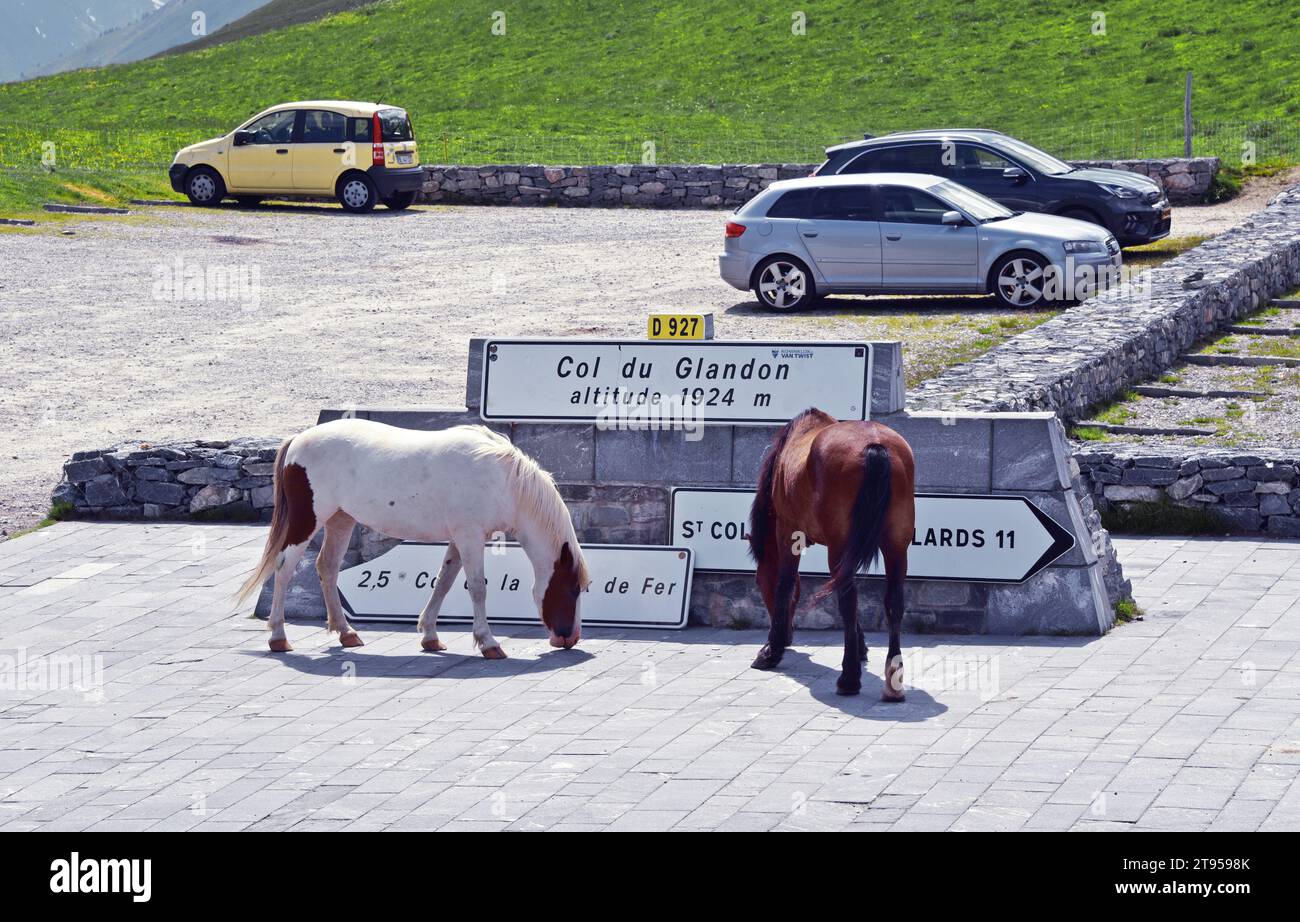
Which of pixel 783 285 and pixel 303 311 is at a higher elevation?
pixel 783 285

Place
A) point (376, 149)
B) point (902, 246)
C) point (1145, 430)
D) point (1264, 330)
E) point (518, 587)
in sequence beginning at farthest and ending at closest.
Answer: point (376, 149)
point (902, 246)
point (1264, 330)
point (1145, 430)
point (518, 587)

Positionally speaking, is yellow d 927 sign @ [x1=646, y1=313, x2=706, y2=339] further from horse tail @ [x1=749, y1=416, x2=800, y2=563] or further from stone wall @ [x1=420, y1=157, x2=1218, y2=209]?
stone wall @ [x1=420, y1=157, x2=1218, y2=209]

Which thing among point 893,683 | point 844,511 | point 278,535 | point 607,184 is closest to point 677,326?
point 844,511

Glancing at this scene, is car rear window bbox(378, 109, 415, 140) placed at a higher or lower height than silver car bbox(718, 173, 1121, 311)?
higher

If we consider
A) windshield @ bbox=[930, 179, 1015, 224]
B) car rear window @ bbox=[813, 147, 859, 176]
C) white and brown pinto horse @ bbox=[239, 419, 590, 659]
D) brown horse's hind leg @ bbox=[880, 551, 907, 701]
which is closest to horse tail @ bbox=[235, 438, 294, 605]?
white and brown pinto horse @ bbox=[239, 419, 590, 659]

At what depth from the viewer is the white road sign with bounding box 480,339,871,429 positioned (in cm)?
1126

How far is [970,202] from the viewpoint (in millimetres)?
23375

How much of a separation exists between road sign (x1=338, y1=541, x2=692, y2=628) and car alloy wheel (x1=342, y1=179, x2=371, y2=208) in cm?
2367

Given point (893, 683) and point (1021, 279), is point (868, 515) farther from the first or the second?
point (1021, 279)

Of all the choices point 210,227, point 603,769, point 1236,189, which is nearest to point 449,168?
point 210,227

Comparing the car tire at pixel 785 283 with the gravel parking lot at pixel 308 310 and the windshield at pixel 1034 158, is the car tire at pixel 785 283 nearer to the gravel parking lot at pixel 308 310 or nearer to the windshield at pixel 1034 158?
the gravel parking lot at pixel 308 310

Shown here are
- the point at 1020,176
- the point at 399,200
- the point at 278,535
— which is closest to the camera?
the point at 278,535

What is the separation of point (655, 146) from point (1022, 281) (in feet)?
71.4
